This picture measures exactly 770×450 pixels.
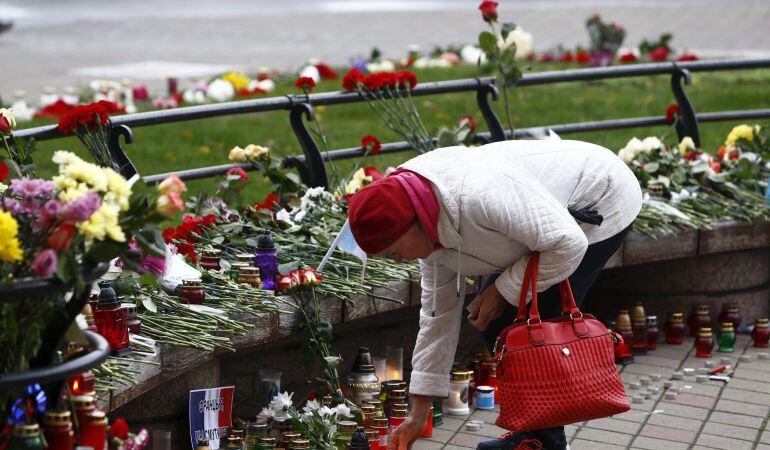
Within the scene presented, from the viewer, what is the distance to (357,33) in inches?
714

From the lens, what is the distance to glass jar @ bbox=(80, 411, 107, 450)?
2.78 metres

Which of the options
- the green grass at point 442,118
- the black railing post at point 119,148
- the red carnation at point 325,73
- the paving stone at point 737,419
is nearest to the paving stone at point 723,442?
the paving stone at point 737,419

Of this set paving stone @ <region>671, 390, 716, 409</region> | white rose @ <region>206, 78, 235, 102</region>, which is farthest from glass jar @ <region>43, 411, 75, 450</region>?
white rose @ <region>206, 78, 235, 102</region>

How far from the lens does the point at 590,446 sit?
4.63 meters

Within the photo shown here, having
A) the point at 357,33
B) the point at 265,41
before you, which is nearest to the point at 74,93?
the point at 265,41

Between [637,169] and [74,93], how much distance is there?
652cm

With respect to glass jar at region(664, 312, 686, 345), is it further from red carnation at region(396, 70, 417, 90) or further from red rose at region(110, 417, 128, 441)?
red rose at region(110, 417, 128, 441)

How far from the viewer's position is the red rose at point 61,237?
262 cm

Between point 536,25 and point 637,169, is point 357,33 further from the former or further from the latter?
point 637,169

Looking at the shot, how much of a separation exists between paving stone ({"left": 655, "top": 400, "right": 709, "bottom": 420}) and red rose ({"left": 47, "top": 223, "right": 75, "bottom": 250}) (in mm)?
3074

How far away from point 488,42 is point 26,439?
386cm

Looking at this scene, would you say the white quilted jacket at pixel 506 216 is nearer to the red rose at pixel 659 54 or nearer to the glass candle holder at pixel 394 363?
the glass candle holder at pixel 394 363

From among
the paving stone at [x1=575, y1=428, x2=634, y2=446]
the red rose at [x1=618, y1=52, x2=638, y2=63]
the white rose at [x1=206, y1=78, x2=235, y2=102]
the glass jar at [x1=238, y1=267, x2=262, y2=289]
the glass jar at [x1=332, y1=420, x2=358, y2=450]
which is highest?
the red rose at [x1=618, y1=52, x2=638, y2=63]

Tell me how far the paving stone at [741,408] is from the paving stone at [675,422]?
0.21 meters
